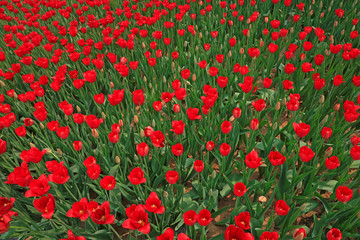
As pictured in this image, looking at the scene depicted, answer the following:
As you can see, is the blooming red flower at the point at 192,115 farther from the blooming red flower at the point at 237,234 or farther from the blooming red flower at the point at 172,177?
the blooming red flower at the point at 237,234

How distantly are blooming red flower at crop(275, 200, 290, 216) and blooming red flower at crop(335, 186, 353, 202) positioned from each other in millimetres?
326

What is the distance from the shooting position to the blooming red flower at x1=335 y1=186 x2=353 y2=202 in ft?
5.04

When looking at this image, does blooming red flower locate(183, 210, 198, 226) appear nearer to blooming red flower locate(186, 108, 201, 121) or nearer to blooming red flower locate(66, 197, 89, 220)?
blooming red flower locate(66, 197, 89, 220)

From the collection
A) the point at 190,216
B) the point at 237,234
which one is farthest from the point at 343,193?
the point at 190,216

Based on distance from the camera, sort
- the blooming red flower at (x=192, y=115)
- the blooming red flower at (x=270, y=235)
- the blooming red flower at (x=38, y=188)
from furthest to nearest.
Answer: the blooming red flower at (x=192, y=115), the blooming red flower at (x=38, y=188), the blooming red flower at (x=270, y=235)

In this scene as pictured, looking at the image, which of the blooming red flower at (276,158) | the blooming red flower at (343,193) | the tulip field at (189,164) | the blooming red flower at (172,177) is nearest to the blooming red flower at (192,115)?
the tulip field at (189,164)

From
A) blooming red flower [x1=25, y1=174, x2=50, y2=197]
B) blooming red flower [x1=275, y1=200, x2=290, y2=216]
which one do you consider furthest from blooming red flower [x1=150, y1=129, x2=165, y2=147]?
blooming red flower [x1=275, y1=200, x2=290, y2=216]

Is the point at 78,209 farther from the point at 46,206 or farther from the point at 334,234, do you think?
the point at 334,234

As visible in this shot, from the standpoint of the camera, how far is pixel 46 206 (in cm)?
156

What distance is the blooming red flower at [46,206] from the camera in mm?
1488

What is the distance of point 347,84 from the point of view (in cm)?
284

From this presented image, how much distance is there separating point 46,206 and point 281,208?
146 centimetres

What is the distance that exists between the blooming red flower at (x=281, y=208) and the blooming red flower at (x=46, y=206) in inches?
→ 53.7

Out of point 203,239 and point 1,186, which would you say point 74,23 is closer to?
point 1,186
